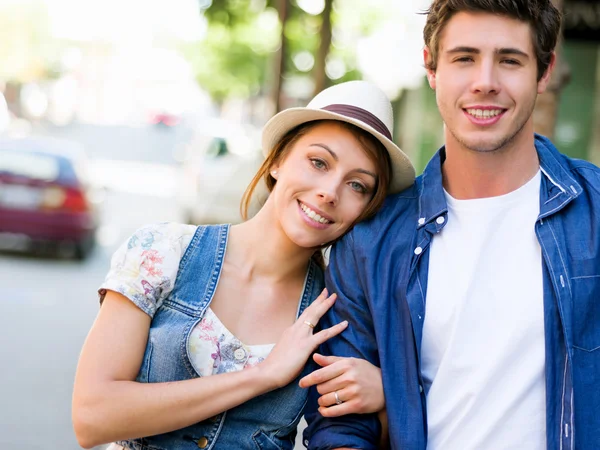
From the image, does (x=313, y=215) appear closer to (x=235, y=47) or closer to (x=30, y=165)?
(x=30, y=165)

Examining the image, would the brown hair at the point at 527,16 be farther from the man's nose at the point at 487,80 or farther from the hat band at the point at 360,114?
the hat band at the point at 360,114

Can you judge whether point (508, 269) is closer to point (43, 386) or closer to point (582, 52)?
point (43, 386)

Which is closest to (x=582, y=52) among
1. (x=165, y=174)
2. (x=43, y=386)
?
(x=43, y=386)

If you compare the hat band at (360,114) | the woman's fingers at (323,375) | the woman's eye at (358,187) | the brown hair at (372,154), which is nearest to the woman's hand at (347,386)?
the woman's fingers at (323,375)

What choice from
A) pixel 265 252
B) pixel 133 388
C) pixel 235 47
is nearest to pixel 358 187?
pixel 265 252

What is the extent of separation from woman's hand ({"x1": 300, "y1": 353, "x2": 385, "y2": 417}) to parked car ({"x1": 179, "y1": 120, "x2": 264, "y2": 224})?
418 inches

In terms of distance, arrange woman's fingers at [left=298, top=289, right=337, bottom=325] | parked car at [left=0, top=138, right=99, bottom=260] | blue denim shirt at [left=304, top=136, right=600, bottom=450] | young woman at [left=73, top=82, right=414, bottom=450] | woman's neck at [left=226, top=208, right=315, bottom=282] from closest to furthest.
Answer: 1. blue denim shirt at [left=304, top=136, right=600, bottom=450]
2. young woman at [left=73, top=82, right=414, bottom=450]
3. woman's fingers at [left=298, top=289, right=337, bottom=325]
4. woman's neck at [left=226, top=208, right=315, bottom=282]
5. parked car at [left=0, top=138, right=99, bottom=260]

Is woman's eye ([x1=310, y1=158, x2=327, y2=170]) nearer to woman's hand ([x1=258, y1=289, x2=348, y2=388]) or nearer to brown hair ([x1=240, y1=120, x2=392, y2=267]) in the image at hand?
brown hair ([x1=240, y1=120, x2=392, y2=267])

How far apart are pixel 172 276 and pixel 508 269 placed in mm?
1160

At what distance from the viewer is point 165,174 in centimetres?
3497

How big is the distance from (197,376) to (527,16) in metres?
1.70

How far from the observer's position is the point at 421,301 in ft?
8.89

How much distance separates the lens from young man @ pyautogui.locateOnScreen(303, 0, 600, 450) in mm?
2537

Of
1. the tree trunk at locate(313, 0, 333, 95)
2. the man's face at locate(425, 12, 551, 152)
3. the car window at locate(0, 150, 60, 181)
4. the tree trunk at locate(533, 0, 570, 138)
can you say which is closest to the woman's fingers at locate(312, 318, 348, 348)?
the man's face at locate(425, 12, 551, 152)
